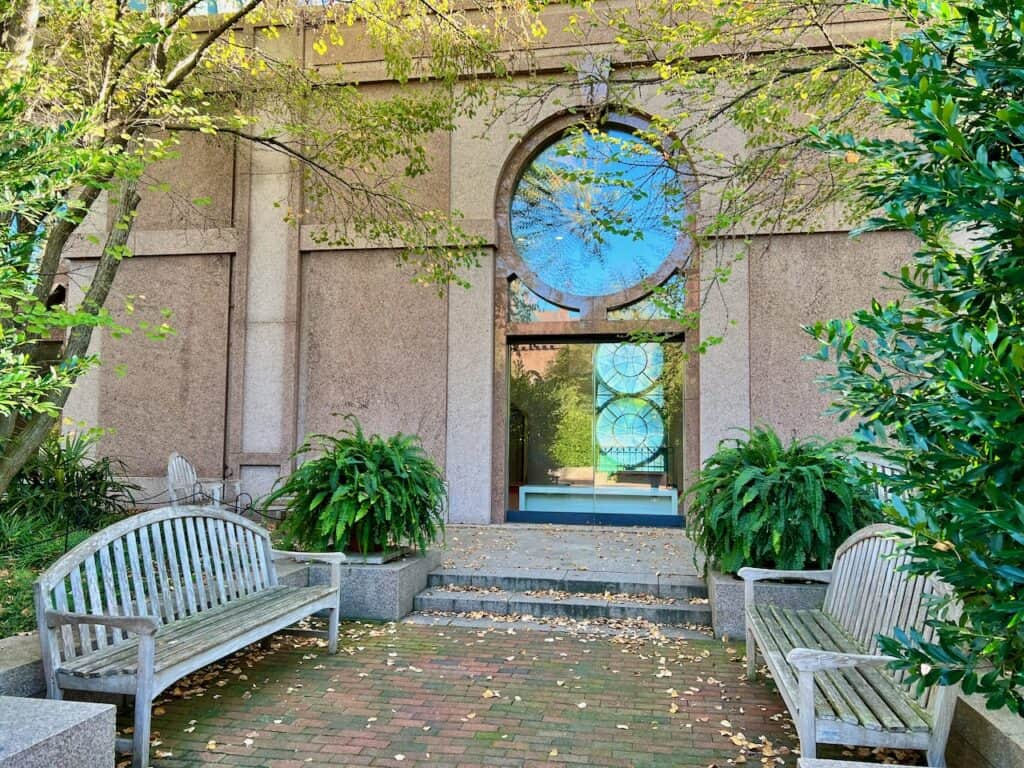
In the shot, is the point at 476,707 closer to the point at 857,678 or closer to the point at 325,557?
the point at 325,557

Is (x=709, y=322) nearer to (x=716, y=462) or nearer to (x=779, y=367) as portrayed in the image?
(x=779, y=367)

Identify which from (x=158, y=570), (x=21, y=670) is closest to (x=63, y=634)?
(x=21, y=670)

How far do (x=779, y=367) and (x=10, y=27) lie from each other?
9.89 m

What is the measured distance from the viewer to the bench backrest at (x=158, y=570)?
12.2ft

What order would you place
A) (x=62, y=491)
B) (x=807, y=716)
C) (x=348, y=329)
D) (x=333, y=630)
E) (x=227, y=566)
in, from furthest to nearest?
(x=348, y=329), (x=62, y=491), (x=333, y=630), (x=227, y=566), (x=807, y=716)

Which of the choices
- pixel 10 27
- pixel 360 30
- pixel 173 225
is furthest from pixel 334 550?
pixel 360 30

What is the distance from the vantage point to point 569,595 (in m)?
6.84

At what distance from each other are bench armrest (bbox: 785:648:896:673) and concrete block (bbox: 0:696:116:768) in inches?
118

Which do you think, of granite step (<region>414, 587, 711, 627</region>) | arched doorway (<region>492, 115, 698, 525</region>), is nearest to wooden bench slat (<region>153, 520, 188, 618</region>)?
granite step (<region>414, 587, 711, 627</region>)

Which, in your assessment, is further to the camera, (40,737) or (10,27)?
(10,27)

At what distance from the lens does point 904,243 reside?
34.7 feet

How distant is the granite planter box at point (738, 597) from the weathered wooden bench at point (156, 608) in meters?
3.10

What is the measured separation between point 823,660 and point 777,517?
98.1 inches

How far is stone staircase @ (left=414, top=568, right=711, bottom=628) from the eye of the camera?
6363 mm
